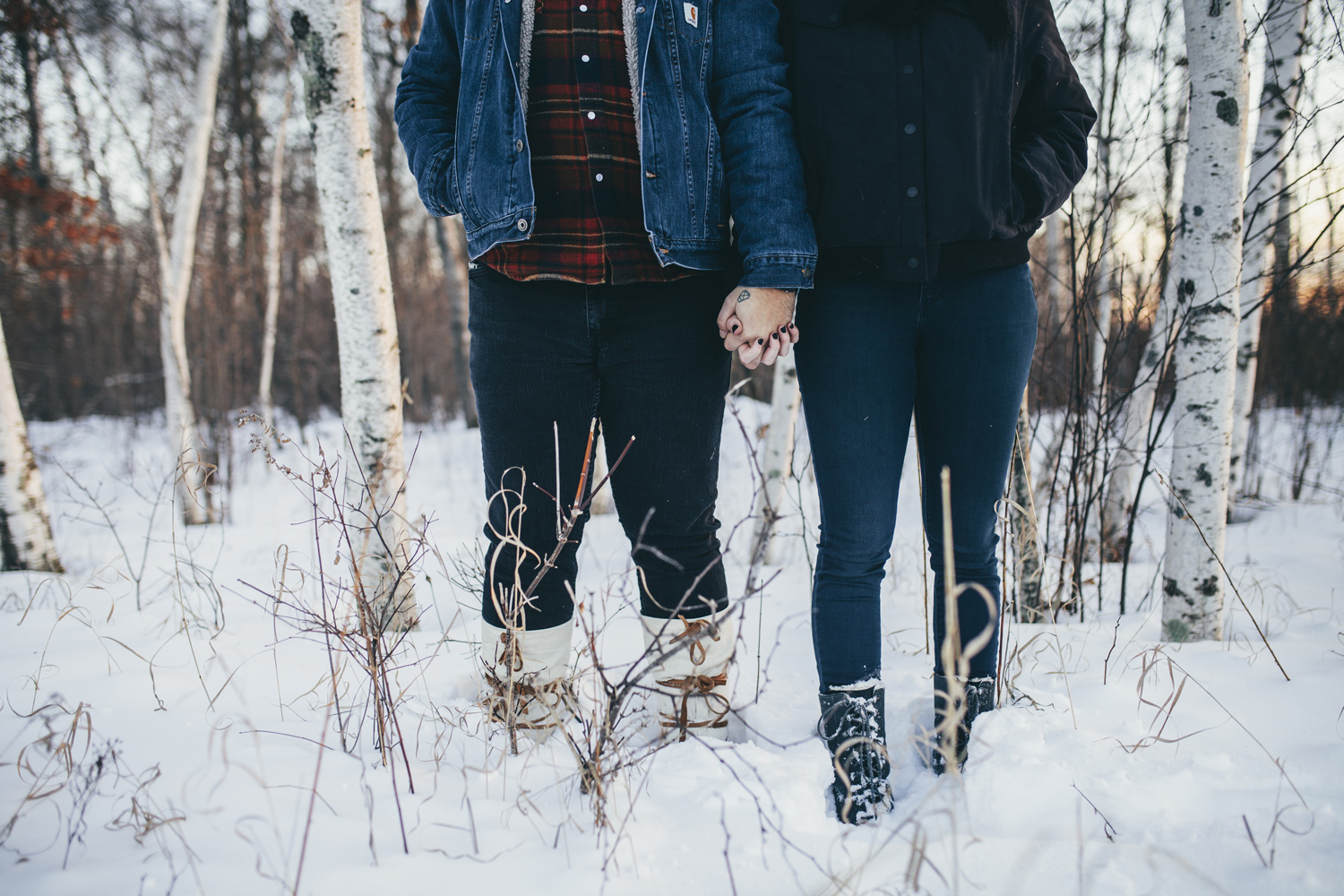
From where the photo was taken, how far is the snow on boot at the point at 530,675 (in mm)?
1403

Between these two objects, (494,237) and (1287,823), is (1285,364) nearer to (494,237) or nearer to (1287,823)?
(1287,823)

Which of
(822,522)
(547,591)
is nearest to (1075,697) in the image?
(822,522)

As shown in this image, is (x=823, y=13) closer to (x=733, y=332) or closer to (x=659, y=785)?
(x=733, y=332)

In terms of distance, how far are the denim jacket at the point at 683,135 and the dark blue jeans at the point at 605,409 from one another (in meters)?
0.13

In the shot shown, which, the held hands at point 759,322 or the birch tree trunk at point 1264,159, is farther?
the birch tree trunk at point 1264,159

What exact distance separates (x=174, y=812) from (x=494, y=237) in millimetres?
1187

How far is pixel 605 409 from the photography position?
1.44 metres

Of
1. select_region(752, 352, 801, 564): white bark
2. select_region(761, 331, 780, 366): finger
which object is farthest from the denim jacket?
select_region(752, 352, 801, 564): white bark

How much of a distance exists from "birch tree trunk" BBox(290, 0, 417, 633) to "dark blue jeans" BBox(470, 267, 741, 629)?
1014mm

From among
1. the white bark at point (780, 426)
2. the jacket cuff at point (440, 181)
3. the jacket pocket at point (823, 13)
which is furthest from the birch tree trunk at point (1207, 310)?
the jacket cuff at point (440, 181)

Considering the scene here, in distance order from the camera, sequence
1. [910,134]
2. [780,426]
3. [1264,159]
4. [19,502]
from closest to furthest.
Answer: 1. [910,134]
2. [19,502]
3. [780,426]
4. [1264,159]

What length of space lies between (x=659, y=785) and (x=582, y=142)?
52.0 inches

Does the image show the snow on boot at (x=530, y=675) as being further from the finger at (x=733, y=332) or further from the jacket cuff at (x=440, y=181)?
the jacket cuff at (x=440, y=181)

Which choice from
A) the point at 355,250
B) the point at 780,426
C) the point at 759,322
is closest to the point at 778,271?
the point at 759,322
